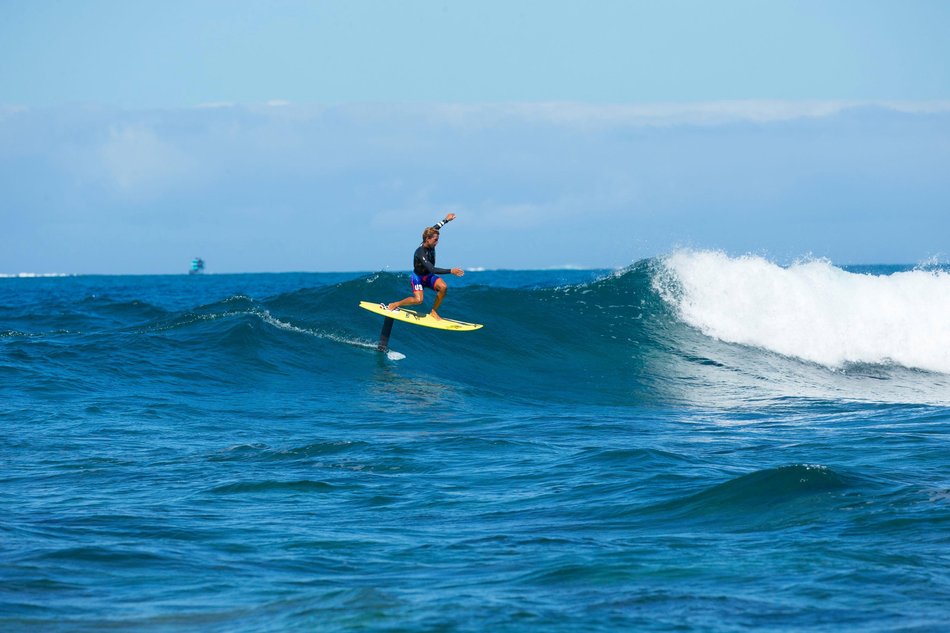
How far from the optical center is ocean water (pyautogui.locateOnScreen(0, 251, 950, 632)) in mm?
6152

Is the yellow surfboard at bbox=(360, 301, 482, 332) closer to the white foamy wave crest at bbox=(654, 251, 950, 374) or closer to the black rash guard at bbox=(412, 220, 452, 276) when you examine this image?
the black rash guard at bbox=(412, 220, 452, 276)

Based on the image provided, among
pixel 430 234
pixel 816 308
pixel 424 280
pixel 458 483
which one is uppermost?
pixel 430 234

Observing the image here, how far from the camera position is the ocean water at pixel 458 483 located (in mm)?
6152

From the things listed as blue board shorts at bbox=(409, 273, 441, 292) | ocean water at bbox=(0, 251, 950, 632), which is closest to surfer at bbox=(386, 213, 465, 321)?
blue board shorts at bbox=(409, 273, 441, 292)

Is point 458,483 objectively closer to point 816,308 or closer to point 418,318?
point 418,318

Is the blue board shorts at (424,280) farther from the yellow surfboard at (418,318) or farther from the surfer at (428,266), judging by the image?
the yellow surfboard at (418,318)

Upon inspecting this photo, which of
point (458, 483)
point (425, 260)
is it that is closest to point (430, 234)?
point (425, 260)

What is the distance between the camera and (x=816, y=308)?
24.0 metres

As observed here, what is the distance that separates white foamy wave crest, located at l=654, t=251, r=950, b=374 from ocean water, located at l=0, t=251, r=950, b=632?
32.5 inches

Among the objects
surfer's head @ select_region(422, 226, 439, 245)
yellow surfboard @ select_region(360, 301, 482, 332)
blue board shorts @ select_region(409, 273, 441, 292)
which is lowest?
yellow surfboard @ select_region(360, 301, 482, 332)

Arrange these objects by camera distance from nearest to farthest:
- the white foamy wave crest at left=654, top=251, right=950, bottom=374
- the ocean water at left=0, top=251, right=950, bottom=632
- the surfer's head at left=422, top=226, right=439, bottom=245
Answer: the ocean water at left=0, top=251, right=950, bottom=632 < the surfer's head at left=422, top=226, right=439, bottom=245 < the white foamy wave crest at left=654, top=251, right=950, bottom=374

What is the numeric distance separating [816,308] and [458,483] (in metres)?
16.7

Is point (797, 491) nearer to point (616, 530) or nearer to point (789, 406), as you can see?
point (616, 530)

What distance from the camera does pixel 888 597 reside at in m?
6.19
